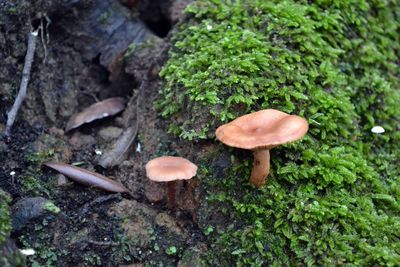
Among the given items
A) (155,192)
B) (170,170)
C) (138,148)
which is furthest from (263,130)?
(138,148)

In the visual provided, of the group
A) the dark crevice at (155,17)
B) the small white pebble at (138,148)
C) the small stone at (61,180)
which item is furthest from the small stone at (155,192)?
the dark crevice at (155,17)

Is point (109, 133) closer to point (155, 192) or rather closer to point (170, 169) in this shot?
point (155, 192)

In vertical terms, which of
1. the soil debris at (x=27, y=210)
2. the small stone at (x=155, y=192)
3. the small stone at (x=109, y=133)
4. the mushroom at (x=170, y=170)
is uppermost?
the mushroom at (x=170, y=170)

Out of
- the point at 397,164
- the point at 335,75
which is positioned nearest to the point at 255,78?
the point at 335,75

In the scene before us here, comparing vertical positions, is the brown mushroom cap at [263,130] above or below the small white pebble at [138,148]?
above

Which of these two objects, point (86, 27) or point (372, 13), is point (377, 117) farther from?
point (86, 27)

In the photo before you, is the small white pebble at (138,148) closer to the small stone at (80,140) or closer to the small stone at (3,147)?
the small stone at (80,140)

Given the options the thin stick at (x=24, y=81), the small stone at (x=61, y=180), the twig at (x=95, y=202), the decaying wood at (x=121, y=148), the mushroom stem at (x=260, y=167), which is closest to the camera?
the mushroom stem at (x=260, y=167)

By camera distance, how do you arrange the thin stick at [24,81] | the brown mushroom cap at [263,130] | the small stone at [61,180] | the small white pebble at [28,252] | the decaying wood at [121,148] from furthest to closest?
the decaying wood at [121,148]
the thin stick at [24,81]
the small stone at [61,180]
the small white pebble at [28,252]
the brown mushroom cap at [263,130]
